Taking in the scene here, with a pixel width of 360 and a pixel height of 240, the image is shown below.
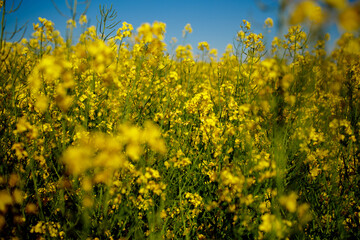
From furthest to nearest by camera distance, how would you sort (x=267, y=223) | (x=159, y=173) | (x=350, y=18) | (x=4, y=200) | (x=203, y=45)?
(x=203, y=45)
(x=159, y=173)
(x=4, y=200)
(x=267, y=223)
(x=350, y=18)

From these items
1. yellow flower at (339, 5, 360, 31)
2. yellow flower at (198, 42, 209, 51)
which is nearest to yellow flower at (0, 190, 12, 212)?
yellow flower at (339, 5, 360, 31)

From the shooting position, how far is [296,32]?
2508 mm

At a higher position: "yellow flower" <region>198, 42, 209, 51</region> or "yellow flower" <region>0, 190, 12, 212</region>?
"yellow flower" <region>198, 42, 209, 51</region>

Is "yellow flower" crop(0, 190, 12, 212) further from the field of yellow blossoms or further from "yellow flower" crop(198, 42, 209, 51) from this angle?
"yellow flower" crop(198, 42, 209, 51)

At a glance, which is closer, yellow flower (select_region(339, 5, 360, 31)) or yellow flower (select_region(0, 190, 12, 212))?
yellow flower (select_region(339, 5, 360, 31))

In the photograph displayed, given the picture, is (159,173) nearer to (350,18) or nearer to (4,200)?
Result: (4,200)

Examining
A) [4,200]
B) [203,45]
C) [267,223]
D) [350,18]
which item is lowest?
[267,223]

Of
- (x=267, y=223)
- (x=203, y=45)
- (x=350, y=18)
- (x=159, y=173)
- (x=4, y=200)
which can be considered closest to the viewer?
(x=350, y=18)

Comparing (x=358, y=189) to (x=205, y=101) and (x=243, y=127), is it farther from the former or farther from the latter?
(x=205, y=101)

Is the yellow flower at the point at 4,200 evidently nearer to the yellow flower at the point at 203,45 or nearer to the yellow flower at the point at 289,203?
the yellow flower at the point at 289,203

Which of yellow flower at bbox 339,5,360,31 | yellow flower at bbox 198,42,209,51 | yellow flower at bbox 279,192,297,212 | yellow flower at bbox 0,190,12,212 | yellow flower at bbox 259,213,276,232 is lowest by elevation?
yellow flower at bbox 259,213,276,232

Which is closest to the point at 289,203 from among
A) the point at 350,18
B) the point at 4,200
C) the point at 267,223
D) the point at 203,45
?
the point at 267,223

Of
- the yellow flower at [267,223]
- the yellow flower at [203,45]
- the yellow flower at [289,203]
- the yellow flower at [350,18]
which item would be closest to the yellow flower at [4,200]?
the yellow flower at [267,223]

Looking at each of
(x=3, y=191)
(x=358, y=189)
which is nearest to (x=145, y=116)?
(x=3, y=191)
